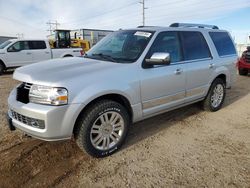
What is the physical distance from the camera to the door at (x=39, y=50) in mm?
12432

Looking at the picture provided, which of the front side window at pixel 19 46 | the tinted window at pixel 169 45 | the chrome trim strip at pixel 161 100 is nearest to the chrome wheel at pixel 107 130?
the chrome trim strip at pixel 161 100

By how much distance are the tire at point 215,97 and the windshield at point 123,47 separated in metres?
2.13

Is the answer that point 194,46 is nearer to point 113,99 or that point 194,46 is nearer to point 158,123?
point 158,123

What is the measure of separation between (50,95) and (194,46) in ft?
9.85

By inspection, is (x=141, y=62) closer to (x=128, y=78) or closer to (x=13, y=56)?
(x=128, y=78)

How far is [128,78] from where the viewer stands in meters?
3.31

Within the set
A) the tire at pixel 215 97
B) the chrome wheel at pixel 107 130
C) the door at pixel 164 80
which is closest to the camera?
the chrome wheel at pixel 107 130

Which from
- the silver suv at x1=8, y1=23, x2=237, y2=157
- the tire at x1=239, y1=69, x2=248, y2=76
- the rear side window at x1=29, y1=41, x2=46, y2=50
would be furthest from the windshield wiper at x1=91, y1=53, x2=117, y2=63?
the rear side window at x1=29, y1=41, x2=46, y2=50

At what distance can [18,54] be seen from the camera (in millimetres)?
11969

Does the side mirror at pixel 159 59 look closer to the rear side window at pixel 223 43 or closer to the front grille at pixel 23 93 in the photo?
the front grille at pixel 23 93

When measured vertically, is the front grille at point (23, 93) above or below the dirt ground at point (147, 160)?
above

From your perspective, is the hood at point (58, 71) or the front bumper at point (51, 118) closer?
the front bumper at point (51, 118)

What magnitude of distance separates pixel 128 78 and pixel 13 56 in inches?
411

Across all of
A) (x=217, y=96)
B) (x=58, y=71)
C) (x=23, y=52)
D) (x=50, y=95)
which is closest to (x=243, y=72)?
(x=217, y=96)
